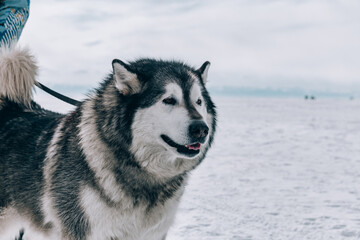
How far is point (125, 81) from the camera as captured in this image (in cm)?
247

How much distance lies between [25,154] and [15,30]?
1.26 metres

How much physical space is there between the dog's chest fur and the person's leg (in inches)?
66.2

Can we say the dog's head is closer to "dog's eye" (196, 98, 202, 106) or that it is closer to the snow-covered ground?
"dog's eye" (196, 98, 202, 106)

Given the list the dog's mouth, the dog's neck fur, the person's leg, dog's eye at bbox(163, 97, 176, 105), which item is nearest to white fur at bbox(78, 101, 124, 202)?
the dog's neck fur

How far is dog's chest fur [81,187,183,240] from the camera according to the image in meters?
2.39

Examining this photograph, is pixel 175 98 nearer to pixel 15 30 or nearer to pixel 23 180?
pixel 23 180

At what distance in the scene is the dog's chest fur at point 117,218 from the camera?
7.84 feet

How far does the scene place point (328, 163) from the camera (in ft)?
24.3

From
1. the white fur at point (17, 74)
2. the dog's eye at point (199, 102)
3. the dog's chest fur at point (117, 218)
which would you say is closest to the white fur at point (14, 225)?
the dog's chest fur at point (117, 218)

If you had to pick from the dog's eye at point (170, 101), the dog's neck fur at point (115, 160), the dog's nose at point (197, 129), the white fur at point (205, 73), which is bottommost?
the dog's neck fur at point (115, 160)

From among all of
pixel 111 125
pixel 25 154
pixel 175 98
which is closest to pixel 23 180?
pixel 25 154

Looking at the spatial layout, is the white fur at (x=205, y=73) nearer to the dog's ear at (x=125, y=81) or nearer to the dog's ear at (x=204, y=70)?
the dog's ear at (x=204, y=70)

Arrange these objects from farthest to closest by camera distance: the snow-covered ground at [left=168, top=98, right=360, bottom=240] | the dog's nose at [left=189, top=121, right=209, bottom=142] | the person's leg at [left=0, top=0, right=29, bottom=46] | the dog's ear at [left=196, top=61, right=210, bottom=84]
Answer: the snow-covered ground at [left=168, top=98, right=360, bottom=240] → the person's leg at [left=0, top=0, right=29, bottom=46] → the dog's ear at [left=196, top=61, right=210, bottom=84] → the dog's nose at [left=189, top=121, right=209, bottom=142]

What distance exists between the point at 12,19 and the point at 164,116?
6.17 feet
